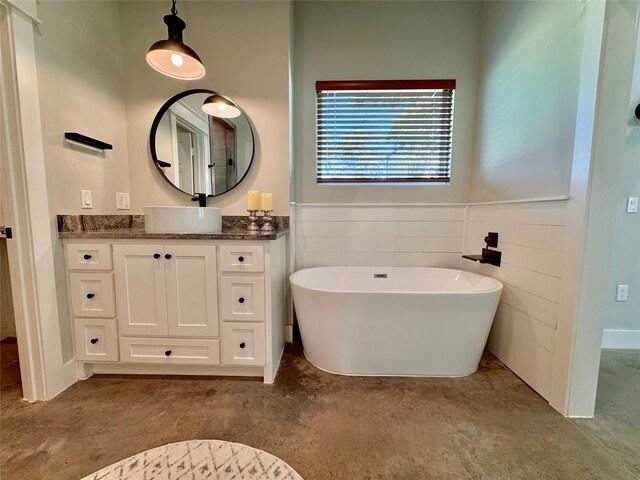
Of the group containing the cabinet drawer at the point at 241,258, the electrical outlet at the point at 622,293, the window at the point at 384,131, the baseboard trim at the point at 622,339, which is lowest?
the baseboard trim at the point at 622,339

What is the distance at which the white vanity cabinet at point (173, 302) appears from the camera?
1.54 metres

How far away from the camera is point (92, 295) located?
1.57 meters

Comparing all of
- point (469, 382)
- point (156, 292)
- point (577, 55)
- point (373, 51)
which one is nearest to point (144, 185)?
point (156, 292)

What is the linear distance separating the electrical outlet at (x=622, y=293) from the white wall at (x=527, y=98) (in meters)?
1.10

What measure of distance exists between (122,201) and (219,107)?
1.01 m

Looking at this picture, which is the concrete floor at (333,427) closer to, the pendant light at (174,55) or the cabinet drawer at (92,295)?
the cabinet drawer at (92,295)

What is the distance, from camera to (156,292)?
61.6 inches

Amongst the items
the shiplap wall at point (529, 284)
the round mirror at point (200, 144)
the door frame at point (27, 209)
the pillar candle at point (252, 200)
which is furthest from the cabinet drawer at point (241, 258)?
the shiplap wall at point (529, 284)

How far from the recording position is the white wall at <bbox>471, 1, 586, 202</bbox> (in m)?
1.39

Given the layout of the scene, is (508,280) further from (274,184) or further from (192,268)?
(192,268)

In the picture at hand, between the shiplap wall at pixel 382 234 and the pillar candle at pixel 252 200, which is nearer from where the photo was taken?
the pillar candle at pixel 252 200

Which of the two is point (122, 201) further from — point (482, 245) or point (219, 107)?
point (482, 245)

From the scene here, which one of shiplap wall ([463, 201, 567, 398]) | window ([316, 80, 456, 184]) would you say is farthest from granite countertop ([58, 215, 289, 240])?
shiplap wall ([463, 201, 567, 398])

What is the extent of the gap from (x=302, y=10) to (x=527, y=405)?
3.17 meters
